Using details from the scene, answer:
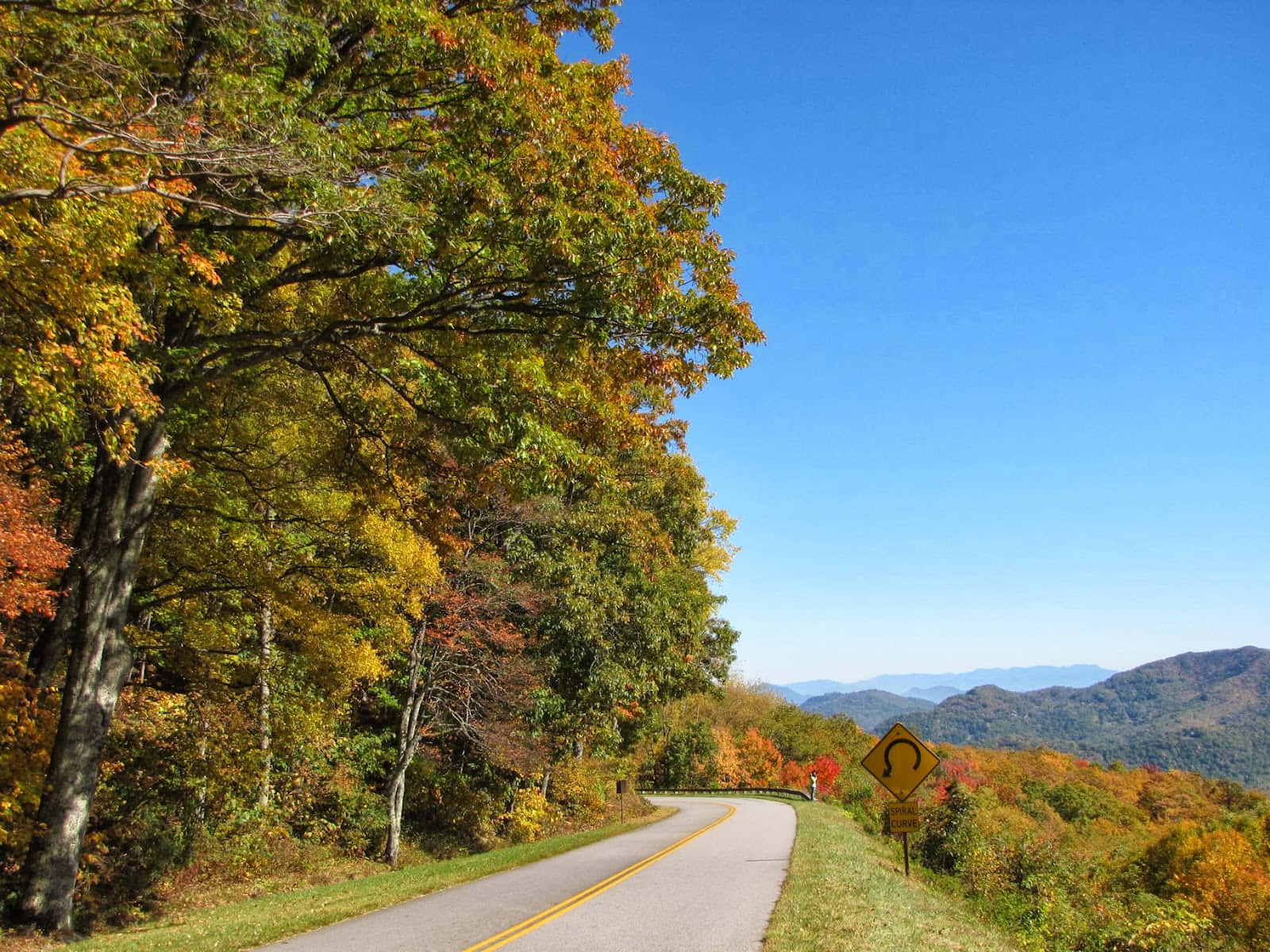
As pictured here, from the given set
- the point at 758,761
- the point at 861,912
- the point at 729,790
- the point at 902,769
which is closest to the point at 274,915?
the point at 861,912

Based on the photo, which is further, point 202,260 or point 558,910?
point 558,910

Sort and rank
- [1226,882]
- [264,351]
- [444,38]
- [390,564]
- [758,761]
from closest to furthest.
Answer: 1. [444,38]
2. [264,351]
3. [390,564]
4. [1226,882]
5. [758,761]

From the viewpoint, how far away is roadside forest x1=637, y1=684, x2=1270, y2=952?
709 inches

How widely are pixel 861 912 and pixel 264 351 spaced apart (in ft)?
34.3

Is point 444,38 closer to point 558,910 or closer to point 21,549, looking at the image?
point 21,549

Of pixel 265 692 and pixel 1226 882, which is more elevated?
pixel 265 692

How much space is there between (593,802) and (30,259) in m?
25.6

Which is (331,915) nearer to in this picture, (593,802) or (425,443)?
(425,443)

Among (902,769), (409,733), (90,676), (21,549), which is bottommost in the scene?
(902,769)

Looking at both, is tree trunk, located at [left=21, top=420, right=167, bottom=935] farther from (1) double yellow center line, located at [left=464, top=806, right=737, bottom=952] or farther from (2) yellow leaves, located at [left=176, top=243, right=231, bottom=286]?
(1) double yellow center line, located at [left=464, top=806, right=737, bottom=952]

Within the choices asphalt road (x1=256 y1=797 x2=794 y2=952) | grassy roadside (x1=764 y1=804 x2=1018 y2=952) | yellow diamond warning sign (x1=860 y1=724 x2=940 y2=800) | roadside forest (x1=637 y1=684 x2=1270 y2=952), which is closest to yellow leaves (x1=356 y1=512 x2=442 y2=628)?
asphalt road (x1=256 y1=797 x2=794 y2=952)

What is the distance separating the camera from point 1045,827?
6381cm

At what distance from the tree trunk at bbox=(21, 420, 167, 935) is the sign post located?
11118 mm

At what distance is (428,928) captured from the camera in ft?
28.7
